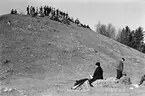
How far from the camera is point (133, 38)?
72875 millimetres

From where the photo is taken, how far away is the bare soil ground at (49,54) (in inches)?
1252

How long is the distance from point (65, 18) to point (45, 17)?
522 cm

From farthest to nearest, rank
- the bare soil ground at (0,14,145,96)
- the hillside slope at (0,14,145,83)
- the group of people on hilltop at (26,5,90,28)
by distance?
1. the group of people on hilltop at (26,5,90,28)
2. the hillside slope at (0,14,145,83)
3. the bare soil ground at (0,14,145,96)

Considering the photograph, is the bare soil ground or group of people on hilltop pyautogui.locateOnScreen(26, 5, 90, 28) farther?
group of people on hilltop pyautogui.locateOnScreen(26, 5, 90, 28)

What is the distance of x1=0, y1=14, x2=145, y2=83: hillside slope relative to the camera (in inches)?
1371

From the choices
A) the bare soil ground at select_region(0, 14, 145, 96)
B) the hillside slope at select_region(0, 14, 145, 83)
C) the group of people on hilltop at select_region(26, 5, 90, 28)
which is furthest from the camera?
the group of people on hilltop at select_region(26, 5, 90, 28)

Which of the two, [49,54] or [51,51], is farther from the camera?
[51,51]

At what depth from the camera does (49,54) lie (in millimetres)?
39875

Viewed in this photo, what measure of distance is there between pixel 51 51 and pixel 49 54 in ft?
3.99

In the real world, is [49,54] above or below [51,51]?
below

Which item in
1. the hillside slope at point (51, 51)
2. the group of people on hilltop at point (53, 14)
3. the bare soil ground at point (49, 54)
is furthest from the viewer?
the group of people on hilltop at point (53, 14)

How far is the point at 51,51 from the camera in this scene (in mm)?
41000

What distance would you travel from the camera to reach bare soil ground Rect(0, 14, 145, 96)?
3179 centimetres

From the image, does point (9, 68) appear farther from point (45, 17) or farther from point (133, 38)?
point (133, 38)
